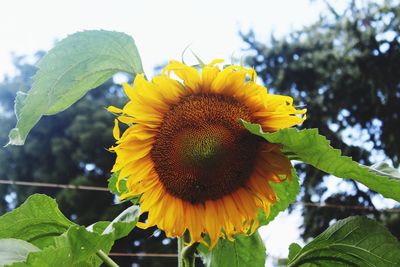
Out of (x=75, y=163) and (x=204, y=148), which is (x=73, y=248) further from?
(x=75, y=163)

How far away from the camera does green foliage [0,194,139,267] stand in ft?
1.41

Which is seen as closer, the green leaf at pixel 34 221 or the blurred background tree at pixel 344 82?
the green leaf at pixel 34 221

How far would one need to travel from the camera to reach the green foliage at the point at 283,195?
566 mm

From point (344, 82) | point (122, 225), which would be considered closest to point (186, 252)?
point (122, 225)

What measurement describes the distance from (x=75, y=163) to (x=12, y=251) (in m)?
6.43

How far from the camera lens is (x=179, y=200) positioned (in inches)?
19.6

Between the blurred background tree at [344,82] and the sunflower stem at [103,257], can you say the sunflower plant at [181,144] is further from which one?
the blurred background tree at [344,82]

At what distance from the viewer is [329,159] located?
42cm

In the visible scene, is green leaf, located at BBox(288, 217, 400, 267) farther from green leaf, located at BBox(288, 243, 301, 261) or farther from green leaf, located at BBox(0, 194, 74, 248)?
green leaf, located at BBox(0, 194, 74, 248)

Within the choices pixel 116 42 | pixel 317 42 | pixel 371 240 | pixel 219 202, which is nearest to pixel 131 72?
pixel 116 42

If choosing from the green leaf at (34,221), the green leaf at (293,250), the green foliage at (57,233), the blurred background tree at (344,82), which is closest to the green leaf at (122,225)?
the green foliage at (57,233)

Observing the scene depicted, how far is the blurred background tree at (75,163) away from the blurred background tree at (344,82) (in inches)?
75.9

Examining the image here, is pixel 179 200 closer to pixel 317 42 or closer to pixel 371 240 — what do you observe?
pixel 371 240

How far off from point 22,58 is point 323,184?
5.03 metres
